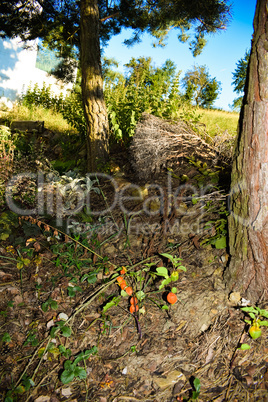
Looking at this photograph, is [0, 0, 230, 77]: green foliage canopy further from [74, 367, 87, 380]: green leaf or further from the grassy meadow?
[74, 367, 87, 380]: green leaf

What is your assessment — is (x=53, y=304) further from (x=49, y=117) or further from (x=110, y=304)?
(x=49, y=117)

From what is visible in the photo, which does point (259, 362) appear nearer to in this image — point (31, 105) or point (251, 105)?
point (251, 105)

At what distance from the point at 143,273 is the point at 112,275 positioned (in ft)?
0.89

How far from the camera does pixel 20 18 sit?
5141 millimetres

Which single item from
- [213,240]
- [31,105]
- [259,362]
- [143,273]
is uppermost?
[31,105]

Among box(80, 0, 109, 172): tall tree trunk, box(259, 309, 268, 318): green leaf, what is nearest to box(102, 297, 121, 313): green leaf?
box(259, 309, 268, 318): green leaf

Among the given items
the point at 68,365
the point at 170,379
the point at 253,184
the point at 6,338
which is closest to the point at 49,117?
the point at 6,338

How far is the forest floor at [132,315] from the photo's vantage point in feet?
5.75

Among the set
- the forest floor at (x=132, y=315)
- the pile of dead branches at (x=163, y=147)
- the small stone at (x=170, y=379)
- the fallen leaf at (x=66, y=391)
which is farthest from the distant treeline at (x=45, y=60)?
the small stone at (x=170, y=379)

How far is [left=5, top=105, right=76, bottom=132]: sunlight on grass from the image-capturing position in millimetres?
6660

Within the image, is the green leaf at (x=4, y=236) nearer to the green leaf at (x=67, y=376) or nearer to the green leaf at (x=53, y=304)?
the green leaf at (x=53, y=304)

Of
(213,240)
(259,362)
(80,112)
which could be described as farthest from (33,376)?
(80,112)

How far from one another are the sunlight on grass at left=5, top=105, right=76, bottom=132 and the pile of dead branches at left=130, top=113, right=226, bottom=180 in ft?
10.4

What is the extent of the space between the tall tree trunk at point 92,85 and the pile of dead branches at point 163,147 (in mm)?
807
